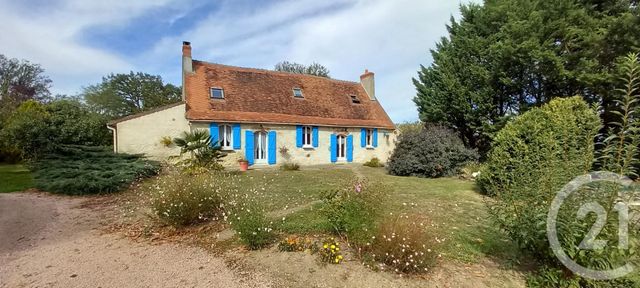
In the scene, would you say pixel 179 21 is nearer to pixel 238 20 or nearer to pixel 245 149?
pixel 238 20

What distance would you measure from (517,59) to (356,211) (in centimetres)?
1364

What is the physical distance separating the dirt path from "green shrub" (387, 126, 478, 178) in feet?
34.6

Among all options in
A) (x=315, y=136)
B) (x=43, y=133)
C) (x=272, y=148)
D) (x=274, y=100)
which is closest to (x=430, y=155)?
(x=315, y=136)

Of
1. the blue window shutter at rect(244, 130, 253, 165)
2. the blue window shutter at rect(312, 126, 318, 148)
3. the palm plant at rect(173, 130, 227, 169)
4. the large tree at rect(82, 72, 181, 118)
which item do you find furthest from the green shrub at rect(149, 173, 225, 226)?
the large tree at rect(82, 72, 181, 118)

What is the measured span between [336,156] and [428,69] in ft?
24.8

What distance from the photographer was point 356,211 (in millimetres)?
4023

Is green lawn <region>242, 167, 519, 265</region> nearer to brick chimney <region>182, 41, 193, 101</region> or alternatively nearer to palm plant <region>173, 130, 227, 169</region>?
palm plant <region>173, 130, 227, 169</region>

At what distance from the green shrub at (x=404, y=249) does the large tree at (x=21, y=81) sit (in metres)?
35.7

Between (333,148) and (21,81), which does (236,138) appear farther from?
(21,81)

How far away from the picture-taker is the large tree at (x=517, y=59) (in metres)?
12.1

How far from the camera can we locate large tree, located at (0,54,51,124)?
1122 inches

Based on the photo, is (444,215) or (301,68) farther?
(301,68)

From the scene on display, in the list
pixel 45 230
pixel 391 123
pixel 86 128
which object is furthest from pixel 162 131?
pixel 391 123

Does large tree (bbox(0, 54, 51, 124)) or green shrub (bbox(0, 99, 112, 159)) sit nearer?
green shrub (bbox(0, 99, 112, 159))
